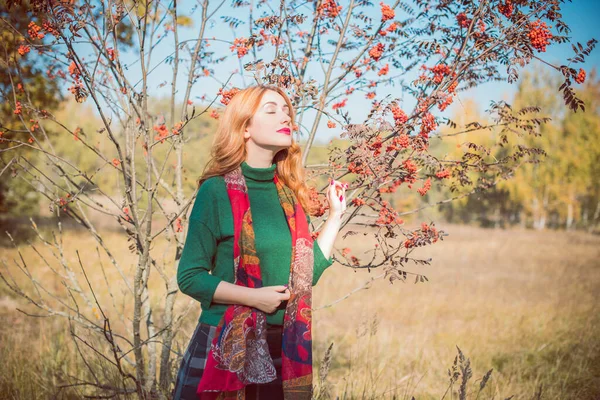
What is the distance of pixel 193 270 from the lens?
5.00ft

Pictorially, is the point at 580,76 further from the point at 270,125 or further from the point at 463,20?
the point at 270,125

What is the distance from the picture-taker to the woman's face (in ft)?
5.91

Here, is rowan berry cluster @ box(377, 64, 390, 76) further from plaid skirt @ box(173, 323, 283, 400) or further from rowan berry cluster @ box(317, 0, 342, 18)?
plaid skirt @ box(173, 323, 283, 400)

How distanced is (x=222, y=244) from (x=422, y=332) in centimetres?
530

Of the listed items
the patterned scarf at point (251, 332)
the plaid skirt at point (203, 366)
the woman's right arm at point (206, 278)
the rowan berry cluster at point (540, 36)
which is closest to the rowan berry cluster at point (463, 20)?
the rowan berry cluster at point (540, 36)

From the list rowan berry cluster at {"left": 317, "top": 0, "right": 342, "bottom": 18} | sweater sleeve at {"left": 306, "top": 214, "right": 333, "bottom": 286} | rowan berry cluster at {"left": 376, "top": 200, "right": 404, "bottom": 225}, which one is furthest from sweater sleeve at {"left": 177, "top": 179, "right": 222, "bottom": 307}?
rowan berry cluster at {"left": 317, "top": 0, "right": 342, "bottom": 18}

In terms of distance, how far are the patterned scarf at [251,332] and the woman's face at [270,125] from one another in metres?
0.17

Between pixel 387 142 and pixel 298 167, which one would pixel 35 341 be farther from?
pixel 387 142

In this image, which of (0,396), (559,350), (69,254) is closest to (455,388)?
(559,350)

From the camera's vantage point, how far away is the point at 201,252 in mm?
1559

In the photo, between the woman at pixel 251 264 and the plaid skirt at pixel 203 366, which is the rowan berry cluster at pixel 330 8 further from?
the plaid skirt at pixel 203 366

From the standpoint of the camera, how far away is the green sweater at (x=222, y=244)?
60.2 inches

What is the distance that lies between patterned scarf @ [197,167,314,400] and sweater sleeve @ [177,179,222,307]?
0.28ft

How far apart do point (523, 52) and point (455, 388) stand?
3223mm
